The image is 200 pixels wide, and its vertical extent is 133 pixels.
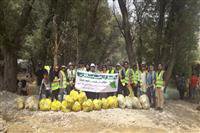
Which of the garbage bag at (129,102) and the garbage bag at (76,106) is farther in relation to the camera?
the garbage bag at (129,102)

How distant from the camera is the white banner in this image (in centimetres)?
1827

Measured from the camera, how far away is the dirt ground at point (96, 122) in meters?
15.1

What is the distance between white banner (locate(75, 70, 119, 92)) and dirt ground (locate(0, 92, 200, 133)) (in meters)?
1.69

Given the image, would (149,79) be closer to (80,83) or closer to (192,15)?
(80,83)

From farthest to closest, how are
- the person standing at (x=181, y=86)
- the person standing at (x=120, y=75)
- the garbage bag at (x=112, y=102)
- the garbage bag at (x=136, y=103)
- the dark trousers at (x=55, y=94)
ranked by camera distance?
the person standing at (x=181, y=86) → the person standing at (x=120, y=75) → the dark trousers at (x=55, y=94) → the garbage bag at (x=136, y=103) → the garbage bag at (x=112, y=102)

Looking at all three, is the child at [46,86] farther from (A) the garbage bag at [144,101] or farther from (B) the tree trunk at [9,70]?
(B) the tree trunk at [9,70]

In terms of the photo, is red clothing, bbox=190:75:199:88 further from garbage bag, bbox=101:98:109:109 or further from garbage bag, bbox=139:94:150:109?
garbage bag, bbox=101:98:109:109

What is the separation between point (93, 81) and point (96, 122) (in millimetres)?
3021

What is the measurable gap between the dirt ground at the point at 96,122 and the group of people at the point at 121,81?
1.21 meters

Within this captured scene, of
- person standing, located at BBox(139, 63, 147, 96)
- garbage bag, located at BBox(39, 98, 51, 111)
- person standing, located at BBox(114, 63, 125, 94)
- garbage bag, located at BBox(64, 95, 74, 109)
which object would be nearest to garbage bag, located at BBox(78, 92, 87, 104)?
garbage bag, located at BBox(64, 95, 74, 109)

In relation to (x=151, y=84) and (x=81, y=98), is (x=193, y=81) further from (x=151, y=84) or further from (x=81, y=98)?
(x=81, y=98)

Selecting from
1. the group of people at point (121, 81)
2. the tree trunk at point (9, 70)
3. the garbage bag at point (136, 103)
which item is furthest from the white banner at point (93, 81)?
the tree trunk at point (9, 70)

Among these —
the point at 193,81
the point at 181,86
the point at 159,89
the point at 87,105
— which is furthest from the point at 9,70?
the point at 193,81

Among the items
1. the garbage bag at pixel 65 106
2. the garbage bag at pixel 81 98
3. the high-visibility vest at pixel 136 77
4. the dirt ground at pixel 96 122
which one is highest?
the high-visibility vest at pixel 136 77
